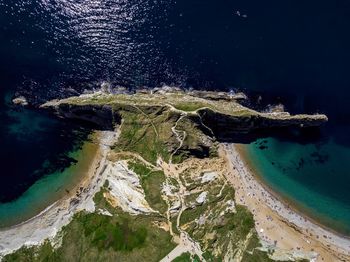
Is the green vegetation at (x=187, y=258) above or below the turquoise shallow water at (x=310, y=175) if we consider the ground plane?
below

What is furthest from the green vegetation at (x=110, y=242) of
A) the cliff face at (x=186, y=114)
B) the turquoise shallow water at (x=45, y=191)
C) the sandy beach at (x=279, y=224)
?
the sandy beach at (x=279, y=224)

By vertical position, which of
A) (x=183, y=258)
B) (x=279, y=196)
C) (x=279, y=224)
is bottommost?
(x=183, y=258)

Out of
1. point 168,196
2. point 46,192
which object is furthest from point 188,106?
point 46,192

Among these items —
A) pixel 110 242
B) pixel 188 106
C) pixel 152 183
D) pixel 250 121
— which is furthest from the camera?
pixel 250 121

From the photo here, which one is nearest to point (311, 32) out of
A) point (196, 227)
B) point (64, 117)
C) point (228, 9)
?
point (228, 9)

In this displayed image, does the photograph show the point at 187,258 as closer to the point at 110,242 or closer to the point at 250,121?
the point at 110,242

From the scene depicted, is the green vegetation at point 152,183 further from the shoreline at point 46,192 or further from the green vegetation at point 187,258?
the shoreline at point 46,192

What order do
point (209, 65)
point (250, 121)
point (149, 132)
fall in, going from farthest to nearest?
point (209, 65), point (250, 121), point (149, 132)
